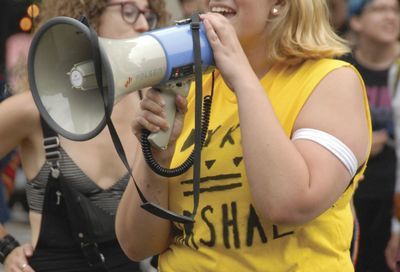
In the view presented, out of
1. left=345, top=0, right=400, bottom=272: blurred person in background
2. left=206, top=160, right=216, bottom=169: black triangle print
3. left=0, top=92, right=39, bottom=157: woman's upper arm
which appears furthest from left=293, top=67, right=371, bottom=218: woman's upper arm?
left=345, top=0, right=400, bottom=272: blurred person in background

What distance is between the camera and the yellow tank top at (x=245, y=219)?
7.84 ft

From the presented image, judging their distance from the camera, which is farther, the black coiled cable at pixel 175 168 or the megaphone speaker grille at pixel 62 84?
the black coiled cable at pixel 175 168

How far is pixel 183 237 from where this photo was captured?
2557mm

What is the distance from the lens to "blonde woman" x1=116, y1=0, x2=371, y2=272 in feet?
7.41

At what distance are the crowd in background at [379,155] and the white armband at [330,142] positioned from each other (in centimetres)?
239

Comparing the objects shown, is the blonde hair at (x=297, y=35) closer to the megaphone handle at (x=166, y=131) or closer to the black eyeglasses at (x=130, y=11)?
the megaphone handle at (x=166, y=131)

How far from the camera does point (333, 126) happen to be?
2.31m

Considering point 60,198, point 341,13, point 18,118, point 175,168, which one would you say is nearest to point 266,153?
point 175,168

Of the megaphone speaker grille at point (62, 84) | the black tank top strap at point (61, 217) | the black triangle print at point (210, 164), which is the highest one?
A: the megaphone speaker grille at point (62, 84)

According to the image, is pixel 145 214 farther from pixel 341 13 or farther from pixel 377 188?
pixel 341 13

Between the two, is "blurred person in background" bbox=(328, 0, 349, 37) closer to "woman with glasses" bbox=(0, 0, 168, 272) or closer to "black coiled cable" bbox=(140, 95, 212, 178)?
"woman with glasses" bbox=(0, 0, 168, 272)

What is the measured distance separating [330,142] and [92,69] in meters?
0.62

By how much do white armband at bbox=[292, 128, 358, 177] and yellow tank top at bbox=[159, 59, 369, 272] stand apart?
8 centimetres

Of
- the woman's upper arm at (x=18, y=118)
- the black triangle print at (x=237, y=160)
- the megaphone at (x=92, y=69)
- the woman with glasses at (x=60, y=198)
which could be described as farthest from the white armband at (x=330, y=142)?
the woman's upper arm at (x=18, y=118)
